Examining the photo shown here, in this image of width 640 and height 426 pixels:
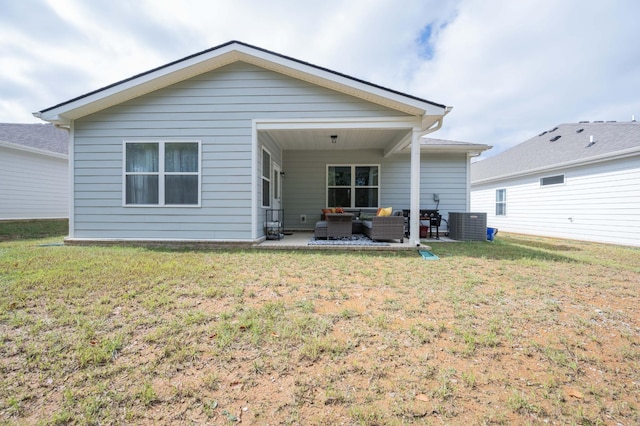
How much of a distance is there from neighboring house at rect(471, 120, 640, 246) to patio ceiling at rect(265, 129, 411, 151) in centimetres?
619

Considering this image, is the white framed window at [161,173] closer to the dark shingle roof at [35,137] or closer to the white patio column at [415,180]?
the white patio column at [415,180]

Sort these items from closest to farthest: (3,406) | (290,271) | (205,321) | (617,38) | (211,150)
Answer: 1. (3,406)
2. (205,321)
3. (290,271)
4. (211,150)
5. (617,38)

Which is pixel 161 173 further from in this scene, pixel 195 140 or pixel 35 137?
pixel 35 137

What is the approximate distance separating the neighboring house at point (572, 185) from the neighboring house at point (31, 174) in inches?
782

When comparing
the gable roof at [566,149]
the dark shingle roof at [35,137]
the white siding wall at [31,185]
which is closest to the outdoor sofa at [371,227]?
the gable roof at [566,149]

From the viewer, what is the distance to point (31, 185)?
463 inches

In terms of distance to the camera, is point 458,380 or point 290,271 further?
point 290,271

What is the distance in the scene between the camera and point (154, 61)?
10.0 metres

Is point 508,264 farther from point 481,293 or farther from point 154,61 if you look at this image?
point 154,61

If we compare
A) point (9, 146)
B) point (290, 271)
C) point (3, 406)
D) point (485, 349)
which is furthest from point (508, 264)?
point (9, 146)

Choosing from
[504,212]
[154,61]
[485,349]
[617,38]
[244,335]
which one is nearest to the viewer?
[485,349]

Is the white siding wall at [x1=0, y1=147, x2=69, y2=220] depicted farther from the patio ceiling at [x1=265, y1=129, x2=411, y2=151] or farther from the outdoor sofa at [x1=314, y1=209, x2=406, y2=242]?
the outdoor sofa at [x1=314, y1=209, x2=406, y2=242]

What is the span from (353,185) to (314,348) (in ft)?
26.1

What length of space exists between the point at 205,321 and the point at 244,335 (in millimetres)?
475
